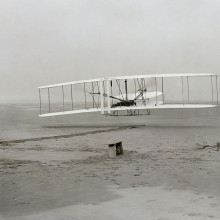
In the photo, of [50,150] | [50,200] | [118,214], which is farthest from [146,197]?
[50,150]

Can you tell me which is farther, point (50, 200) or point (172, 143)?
point (172, 143)

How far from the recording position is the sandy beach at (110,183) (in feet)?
21.8

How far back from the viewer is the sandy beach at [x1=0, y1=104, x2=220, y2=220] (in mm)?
6652

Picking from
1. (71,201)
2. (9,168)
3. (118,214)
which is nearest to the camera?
(118,214)

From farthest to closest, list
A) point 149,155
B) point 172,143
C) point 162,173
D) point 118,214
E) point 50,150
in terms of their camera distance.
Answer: point 172,143 → point 50,150 → point 149,155 → point 162,173 → point 118,214

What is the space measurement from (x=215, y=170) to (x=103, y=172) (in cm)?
305

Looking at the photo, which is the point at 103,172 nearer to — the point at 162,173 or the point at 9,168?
the point at 162,173

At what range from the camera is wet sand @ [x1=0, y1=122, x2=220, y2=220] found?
6656mm

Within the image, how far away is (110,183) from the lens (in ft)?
29.0

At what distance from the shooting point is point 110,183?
8852 millimetres

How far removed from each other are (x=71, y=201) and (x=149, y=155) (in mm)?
6024

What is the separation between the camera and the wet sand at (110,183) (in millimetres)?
6656

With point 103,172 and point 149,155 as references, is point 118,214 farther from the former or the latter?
point 149,155

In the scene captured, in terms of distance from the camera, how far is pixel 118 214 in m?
6.45
